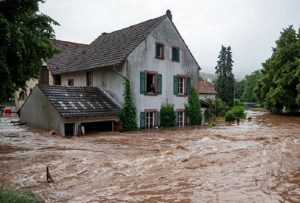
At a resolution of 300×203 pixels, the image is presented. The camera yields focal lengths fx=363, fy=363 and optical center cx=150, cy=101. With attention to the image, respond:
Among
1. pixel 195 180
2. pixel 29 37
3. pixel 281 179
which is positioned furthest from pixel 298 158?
pixel 29 37

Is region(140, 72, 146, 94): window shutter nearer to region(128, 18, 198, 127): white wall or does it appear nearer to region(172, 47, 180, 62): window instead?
region(128, 18, 198, 127): white wall

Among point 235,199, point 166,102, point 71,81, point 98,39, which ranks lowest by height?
point 235,199

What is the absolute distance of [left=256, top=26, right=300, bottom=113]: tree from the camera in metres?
49.9

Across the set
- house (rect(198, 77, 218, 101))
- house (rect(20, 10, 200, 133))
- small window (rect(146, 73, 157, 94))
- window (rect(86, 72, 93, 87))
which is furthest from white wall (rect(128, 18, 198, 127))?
house (rect(198, 77, 218, 101))

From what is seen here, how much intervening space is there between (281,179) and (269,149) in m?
6.36

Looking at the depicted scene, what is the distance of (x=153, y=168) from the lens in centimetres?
1372

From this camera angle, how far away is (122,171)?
1317cm

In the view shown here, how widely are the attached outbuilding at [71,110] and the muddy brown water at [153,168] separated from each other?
1.49 metres

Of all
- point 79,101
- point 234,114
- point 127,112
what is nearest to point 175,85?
point 127,112

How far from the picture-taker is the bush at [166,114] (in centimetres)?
2922

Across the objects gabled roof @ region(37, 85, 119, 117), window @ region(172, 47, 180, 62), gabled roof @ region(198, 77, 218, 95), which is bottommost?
gabled roof @ region(37, 85, 119, 117)

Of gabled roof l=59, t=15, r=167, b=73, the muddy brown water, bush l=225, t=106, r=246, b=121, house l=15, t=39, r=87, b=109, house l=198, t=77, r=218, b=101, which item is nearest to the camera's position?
the muddy brown water

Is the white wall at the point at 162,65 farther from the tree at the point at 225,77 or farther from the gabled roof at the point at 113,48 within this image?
the tree at the point at 225,77

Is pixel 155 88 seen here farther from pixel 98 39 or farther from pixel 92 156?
pixel 92 156
